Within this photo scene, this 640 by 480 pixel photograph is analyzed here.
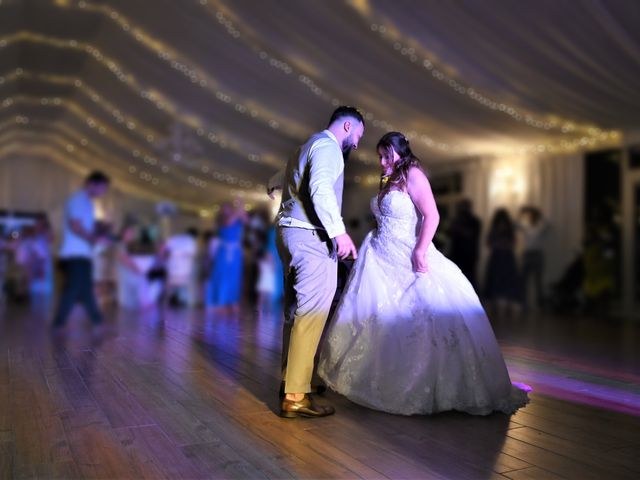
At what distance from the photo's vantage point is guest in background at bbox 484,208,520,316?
713 cm

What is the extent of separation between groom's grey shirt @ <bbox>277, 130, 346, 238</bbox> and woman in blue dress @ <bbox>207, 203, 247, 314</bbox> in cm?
389

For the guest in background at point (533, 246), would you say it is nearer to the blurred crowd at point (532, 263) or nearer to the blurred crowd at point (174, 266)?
the blurred crowd at point (532, 263)

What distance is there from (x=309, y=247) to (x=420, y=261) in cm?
48

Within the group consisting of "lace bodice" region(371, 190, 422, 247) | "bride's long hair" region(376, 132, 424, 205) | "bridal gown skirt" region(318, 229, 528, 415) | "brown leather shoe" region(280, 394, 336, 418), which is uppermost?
"bride's long hair" region(376, 132, 424, 205)

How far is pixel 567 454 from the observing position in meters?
1.84

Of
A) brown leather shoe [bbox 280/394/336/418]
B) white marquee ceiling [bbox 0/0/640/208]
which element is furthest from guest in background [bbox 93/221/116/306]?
brown leather shoe [bbox 280/394/336/418]

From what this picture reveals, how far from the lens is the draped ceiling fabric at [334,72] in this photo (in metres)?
4.73

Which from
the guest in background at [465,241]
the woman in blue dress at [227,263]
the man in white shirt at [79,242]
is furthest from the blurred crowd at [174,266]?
A: the guest in background at [465,241]

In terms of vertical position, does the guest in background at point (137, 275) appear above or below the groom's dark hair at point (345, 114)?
below

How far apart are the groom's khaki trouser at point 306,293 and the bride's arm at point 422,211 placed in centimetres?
36

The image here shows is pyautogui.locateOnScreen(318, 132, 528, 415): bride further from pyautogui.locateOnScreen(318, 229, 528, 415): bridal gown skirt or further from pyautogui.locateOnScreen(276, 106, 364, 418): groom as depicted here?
pyautogui.locateOnScreen(276, 106, 364, 418): groom

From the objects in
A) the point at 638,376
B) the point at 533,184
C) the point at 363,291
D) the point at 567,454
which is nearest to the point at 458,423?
the point at 567,454

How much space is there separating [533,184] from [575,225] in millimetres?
819

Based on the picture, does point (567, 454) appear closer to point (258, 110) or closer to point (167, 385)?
point (167, 385)
